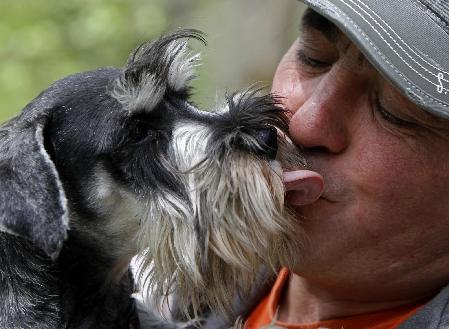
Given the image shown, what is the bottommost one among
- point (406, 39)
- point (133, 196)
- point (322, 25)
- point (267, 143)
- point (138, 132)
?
point (133, 196)

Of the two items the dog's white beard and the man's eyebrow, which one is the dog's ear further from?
the man's eyebrow

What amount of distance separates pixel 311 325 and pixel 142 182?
79 centimetres

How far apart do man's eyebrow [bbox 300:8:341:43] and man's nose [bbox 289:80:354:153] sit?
0.61 ft

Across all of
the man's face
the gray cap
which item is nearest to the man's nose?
the man's face

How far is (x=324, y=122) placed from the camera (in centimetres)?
302

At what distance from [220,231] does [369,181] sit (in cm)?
52

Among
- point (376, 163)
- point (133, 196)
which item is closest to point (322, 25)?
point (376, 163)

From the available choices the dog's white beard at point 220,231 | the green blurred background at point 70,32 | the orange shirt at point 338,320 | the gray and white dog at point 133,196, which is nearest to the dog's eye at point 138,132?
the gray and white dog at point 133,196

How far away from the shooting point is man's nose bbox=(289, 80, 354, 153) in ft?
9.93

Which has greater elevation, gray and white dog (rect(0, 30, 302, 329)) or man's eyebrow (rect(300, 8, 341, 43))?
man's eyebrow (rect(300, 8, 341, 43))

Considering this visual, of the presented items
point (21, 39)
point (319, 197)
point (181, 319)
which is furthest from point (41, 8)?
point (319, 197)

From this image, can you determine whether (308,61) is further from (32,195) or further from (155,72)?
(32,195)

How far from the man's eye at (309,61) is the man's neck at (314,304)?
2.62ft

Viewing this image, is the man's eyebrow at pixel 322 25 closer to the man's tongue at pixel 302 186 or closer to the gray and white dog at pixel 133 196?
the gray and white dog at pixel 133 196
